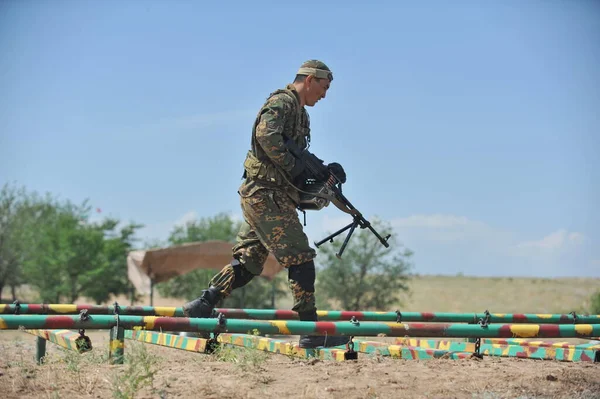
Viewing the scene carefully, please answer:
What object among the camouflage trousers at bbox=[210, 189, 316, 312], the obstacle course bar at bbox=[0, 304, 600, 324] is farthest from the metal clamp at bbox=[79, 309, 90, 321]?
the camouflage trousers at bbox=[210, 189, 316, 312]

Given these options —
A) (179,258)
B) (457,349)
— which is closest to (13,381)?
(457,349)

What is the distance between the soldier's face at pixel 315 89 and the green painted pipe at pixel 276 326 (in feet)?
6.93

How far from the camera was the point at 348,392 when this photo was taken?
15.0 ft

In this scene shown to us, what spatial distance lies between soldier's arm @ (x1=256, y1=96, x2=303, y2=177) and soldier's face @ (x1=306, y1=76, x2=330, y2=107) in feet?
1.51

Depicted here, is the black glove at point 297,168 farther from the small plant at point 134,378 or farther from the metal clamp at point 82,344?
the small plant at point 134,378

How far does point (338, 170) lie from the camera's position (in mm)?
6621

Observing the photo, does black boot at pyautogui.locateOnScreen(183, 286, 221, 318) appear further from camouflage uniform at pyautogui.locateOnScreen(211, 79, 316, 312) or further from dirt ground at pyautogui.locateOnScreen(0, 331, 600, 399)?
dirt ground at pyautogui.locateOnScreen(0, 331, 600, 399)

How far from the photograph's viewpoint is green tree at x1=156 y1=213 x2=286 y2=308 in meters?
32.6

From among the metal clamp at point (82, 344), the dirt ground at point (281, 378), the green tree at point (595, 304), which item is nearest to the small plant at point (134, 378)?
the dirt ground at point (281, 378)

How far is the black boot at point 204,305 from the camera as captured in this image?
251 inches

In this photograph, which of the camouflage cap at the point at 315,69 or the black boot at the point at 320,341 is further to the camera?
the camouflage cap at the point at 315,69

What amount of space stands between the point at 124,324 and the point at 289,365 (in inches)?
46.7

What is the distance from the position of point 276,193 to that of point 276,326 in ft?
4.21

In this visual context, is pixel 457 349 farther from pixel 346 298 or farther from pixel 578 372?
pixel 346 298
